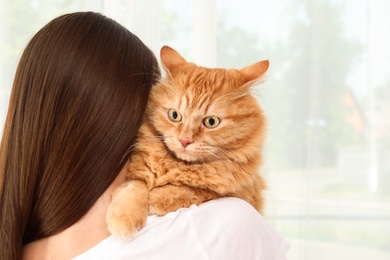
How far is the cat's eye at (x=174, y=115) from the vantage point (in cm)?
137

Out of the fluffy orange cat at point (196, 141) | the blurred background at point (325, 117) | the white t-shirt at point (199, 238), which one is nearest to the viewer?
the white t-shirt at point (199, 238)

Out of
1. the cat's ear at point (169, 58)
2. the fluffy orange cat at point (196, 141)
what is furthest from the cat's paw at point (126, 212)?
the cat's ear at point (169, 58)

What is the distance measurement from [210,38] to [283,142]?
2.11ft

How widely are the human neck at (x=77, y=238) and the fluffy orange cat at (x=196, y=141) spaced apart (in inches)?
2.2

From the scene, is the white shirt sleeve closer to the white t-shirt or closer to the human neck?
the white t-shirt

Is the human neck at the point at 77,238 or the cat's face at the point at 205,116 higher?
the cat's face at the point at 205,116

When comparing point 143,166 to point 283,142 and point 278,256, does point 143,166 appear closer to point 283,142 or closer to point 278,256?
point 278,256

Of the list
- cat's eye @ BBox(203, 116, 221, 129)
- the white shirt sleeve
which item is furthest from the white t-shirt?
cat's eye @ BBox(203, 116, 221, 129)

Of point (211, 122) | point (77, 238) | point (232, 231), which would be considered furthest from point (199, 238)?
point (211, 122)

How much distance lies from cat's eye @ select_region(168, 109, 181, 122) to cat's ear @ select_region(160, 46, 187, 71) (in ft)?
0.45

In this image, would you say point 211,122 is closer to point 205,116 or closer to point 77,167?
point 205,116

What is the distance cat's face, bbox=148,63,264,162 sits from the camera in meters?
1.33

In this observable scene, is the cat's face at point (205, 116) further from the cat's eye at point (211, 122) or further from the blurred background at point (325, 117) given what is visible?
the blurred background at point (325, 117)

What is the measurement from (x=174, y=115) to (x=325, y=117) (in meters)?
1.32
